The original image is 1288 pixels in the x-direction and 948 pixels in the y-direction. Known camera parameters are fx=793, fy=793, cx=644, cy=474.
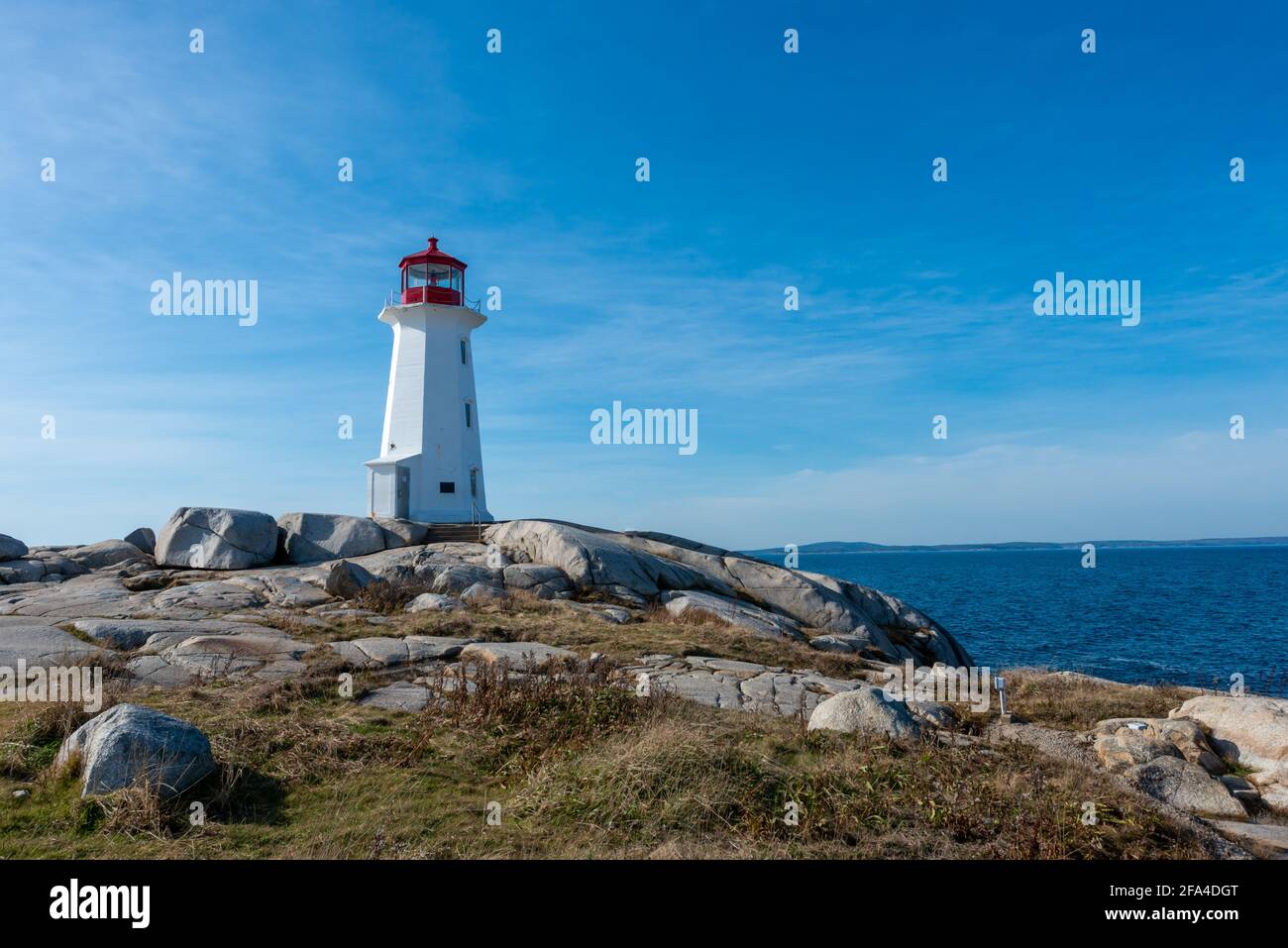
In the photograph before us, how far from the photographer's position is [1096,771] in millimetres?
8891

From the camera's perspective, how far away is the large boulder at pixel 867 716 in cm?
977

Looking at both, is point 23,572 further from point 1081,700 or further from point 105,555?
point 1081,700

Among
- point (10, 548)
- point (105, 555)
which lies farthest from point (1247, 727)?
point (10, 548)

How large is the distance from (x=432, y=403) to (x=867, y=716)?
30035 mm

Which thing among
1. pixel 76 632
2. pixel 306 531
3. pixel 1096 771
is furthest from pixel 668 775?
pixel 306 531

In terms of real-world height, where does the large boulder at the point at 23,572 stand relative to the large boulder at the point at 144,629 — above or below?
above

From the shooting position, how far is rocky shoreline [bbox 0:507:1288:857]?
9.01 m

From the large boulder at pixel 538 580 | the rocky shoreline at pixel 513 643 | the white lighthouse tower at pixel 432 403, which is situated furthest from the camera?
the white lighthouse tower at pixel 432 403

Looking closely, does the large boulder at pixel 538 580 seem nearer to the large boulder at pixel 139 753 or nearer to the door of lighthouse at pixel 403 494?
the door of lighthouse at pixel 403 494

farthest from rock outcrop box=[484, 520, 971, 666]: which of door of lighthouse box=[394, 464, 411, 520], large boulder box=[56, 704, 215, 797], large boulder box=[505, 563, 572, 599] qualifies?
large boulder box=[56, 704, 215, 797]

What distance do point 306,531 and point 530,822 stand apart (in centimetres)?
2645

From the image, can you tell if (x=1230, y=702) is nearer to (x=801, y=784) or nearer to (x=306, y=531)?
(x=801, y=784)

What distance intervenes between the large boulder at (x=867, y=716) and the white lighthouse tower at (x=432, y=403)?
2738 cm

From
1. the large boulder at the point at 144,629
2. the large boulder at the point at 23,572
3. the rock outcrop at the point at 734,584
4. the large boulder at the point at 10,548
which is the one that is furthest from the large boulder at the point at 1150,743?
the large boulder at the point at 10,548
